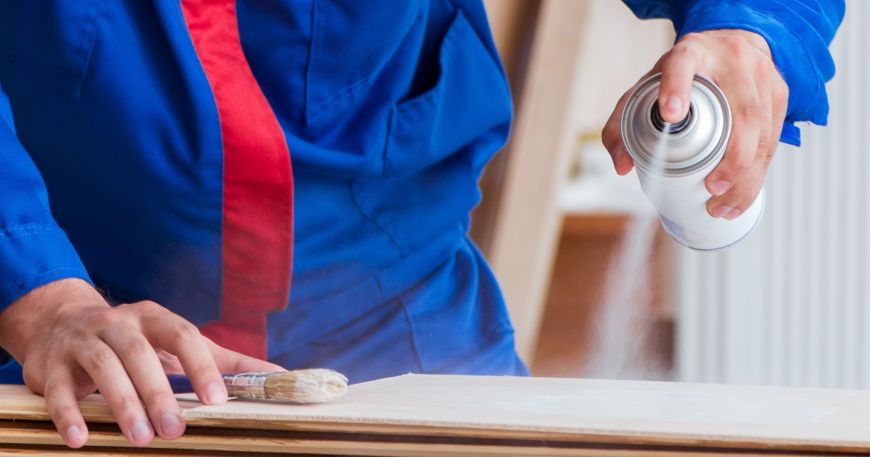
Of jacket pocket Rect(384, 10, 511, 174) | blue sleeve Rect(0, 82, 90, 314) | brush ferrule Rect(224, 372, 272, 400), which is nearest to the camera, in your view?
brush ferrule Rect(224, 372, 272, 400)

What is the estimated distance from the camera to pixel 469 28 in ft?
3.24

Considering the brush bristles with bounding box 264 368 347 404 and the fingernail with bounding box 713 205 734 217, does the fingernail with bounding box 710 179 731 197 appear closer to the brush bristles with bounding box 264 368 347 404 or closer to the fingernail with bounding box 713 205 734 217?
the fingernail with bounding box 713 205 734 217

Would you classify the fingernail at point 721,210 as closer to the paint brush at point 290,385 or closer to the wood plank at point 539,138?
the paint brush at point 290,385

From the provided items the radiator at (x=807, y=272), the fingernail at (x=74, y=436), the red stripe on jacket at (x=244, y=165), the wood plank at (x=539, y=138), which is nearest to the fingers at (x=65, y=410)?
the fingernail at (x=74, y=436)

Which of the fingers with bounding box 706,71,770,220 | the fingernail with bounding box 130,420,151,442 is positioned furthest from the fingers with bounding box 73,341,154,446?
the fingers with bounding box 706,71,770,220

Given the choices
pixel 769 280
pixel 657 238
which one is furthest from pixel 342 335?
pixel 657 238

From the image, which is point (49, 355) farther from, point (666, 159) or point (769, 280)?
point (769, 280)

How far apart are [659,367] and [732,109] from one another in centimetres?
186

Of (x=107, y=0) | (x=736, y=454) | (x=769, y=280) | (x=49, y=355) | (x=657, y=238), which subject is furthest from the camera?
(x=657, y=238)

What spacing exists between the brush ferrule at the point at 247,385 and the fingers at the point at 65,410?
0.08 metres

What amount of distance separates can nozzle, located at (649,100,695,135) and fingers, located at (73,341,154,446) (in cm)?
34

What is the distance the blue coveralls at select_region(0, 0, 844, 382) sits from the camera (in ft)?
2.64

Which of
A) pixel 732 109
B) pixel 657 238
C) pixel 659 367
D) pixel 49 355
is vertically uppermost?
pixel 732 109

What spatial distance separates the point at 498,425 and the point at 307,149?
42 cm
